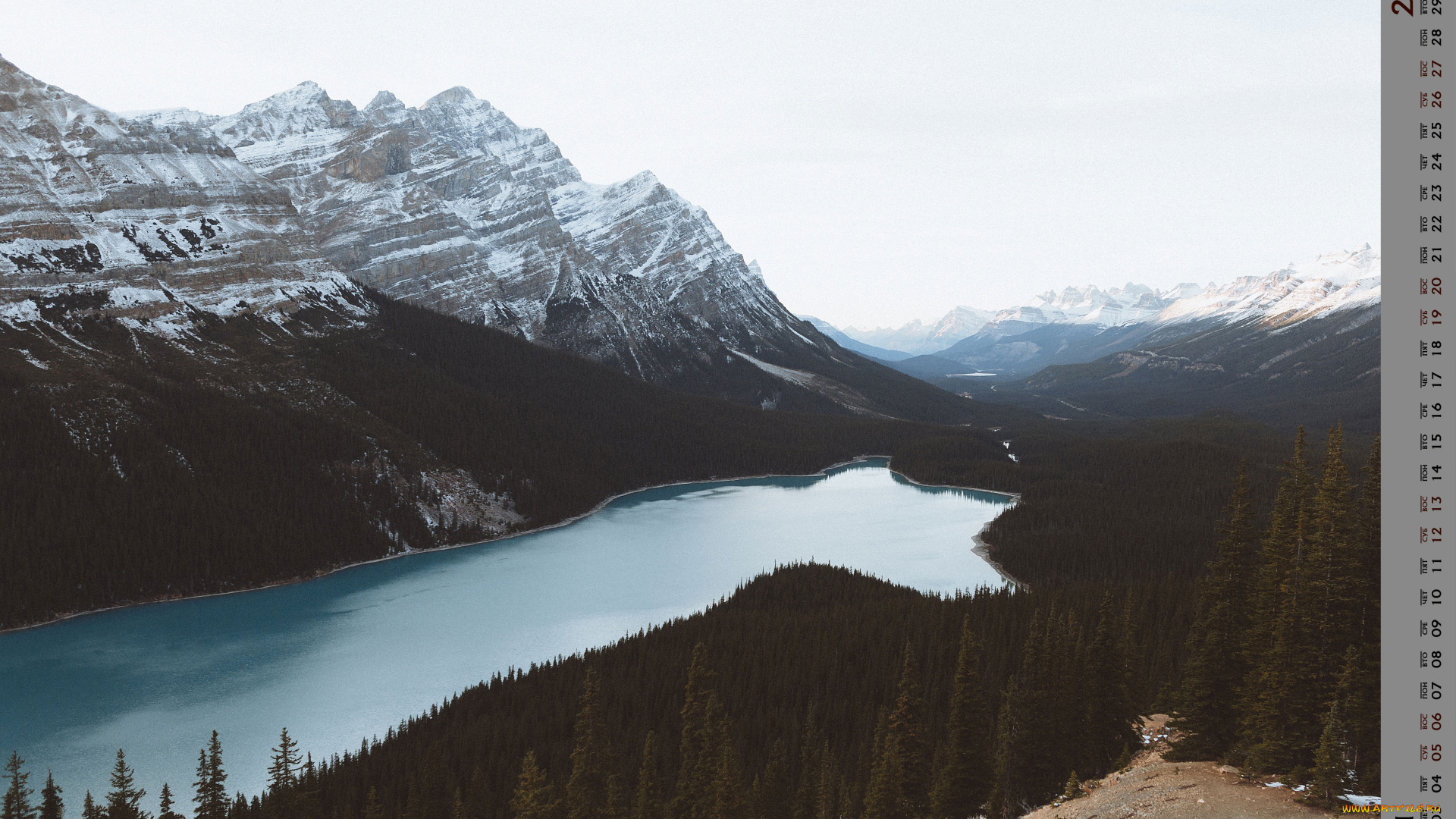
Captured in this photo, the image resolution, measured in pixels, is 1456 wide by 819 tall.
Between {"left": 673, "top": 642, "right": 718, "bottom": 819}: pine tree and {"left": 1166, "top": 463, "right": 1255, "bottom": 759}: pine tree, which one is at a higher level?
{"left": 1166, "top": 463, "right": 1255, "bottom": 759}: pine tree

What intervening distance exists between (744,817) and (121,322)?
5499 inches

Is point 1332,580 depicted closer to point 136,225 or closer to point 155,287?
point 155,287

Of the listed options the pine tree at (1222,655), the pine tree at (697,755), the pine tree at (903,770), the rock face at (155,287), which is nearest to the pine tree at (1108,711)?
the pine tree at (1222,655)

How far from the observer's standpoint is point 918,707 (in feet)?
115

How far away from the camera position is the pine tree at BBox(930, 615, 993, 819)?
32844mm

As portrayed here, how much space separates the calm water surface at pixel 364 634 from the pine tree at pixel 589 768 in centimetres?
2335

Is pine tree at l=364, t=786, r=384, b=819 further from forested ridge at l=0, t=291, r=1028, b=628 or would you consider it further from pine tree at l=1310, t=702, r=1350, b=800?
forested ridge at l=0, t=291, r=1028, b=628

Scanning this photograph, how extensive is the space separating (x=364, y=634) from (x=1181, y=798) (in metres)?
77.2

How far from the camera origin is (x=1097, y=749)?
33.0 metres

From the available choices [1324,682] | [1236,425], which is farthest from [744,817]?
[1236,425]
